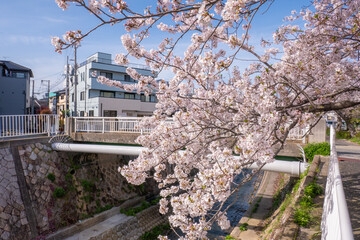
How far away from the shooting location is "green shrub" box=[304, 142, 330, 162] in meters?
8.81

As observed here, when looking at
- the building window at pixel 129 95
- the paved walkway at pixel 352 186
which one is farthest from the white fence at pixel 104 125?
the building window at pixel 129 95

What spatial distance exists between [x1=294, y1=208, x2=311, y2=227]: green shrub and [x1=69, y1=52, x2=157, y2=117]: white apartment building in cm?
2626

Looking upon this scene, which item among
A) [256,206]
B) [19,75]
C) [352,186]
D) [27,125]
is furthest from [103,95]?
[352,186]

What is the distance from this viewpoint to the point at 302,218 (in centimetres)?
416

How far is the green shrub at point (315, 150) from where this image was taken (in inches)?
347

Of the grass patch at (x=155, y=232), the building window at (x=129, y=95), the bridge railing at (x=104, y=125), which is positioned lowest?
the grass patch at (x=155, y=232)

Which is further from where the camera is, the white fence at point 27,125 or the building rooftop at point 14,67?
the building rooftop at point 14,67

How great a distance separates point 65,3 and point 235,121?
2.95m

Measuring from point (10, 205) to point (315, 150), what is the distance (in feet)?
39.6

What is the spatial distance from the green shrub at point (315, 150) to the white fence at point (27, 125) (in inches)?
488

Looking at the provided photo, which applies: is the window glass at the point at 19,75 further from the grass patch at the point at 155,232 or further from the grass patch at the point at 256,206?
the grass patch at the point at 256,206

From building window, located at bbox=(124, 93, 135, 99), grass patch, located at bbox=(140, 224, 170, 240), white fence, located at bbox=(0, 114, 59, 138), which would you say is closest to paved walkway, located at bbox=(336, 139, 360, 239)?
grass patch, located at bbox=(140, 224, 170, 240)

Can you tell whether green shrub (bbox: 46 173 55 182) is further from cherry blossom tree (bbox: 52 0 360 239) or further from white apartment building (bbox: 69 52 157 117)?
white apartment building (bbox: 69 52 157 117)

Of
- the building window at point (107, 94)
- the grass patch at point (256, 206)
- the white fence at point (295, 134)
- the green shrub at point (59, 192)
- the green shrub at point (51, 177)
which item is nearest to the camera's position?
the white fence at point (295, 134)
